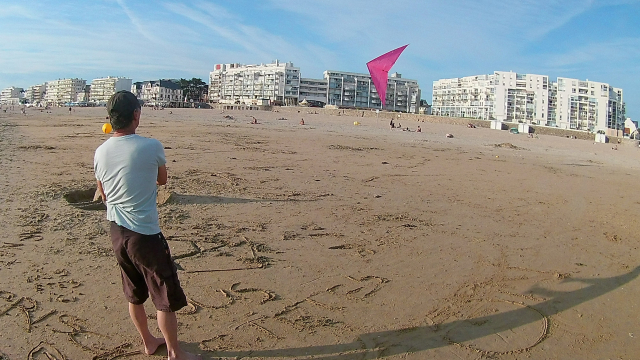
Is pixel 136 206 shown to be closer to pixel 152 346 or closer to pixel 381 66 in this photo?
Answer: pixel 152 346

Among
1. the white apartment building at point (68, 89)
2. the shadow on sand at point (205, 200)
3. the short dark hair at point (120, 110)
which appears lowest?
the shadow on sand at point (205, 200)

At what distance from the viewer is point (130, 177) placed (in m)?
2.55

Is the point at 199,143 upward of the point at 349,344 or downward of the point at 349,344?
upward

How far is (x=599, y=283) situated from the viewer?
4.50 meters

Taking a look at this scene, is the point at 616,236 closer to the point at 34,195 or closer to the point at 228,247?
the point at 228,247

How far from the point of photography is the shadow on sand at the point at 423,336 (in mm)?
2893

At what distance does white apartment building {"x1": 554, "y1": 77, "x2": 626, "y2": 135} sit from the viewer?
125062 millimetres

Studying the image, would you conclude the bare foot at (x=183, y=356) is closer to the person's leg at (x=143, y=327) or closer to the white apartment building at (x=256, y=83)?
the person's leg at (x=143, y=327)

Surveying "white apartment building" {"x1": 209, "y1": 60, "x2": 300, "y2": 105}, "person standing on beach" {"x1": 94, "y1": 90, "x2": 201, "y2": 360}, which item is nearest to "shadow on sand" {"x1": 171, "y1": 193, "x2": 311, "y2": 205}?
"person standing on beach" {"x1": 94, "y1": 90, "x2": 201, "y2": 360}

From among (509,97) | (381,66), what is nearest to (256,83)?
(509,97)

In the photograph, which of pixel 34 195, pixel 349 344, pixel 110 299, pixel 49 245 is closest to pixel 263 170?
pixel 34 195

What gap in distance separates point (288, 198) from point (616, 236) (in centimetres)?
493

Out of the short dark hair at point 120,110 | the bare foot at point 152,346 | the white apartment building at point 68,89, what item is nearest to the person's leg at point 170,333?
the bare foot at point 152,346

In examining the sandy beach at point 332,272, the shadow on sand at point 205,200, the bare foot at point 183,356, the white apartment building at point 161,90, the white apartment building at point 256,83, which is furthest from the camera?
the white apartment building at point 256,83
